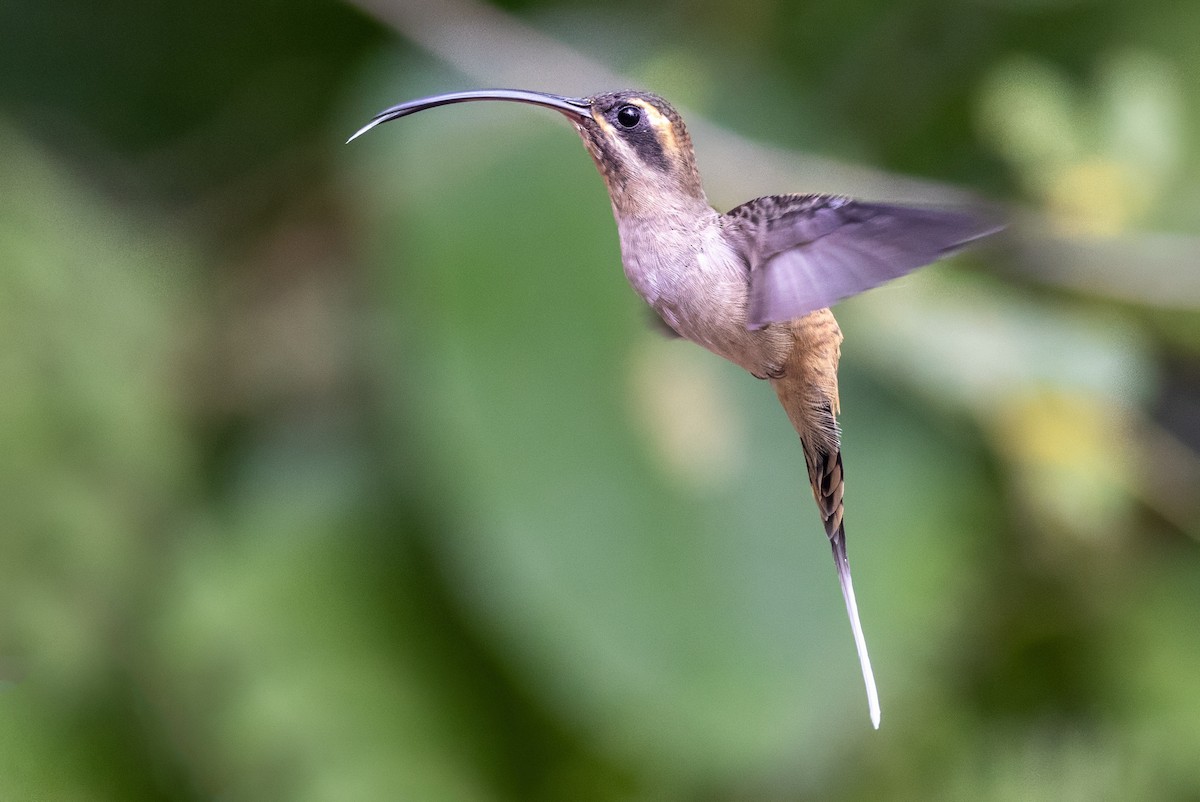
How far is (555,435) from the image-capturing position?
193 cm

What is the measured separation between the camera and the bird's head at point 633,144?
67cm

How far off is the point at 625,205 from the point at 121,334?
6.11ft

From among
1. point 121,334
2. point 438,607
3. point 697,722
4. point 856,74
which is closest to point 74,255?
point 121,334

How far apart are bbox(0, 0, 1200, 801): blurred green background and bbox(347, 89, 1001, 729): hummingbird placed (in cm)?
59

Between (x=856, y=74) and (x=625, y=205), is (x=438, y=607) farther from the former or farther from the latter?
(x=625, y=205)

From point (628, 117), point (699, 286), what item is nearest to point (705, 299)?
point (699, 286)

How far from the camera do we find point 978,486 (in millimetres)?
2355

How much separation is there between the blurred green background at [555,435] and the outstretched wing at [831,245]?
0.67 m

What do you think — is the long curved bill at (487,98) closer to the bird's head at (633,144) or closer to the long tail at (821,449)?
the bird's head at (633,144)

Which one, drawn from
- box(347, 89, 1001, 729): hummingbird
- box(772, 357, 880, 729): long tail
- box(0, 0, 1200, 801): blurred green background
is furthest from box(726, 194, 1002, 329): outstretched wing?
box(0, 0, 1200, 801): blurred green background

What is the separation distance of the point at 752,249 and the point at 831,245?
5 cm

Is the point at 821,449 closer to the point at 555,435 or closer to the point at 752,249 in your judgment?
the point at 752,249

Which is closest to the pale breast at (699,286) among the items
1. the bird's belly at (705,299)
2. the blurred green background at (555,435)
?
the bird's belly at (705,299)

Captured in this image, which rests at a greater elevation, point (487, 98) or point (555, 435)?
point (487, 98)
